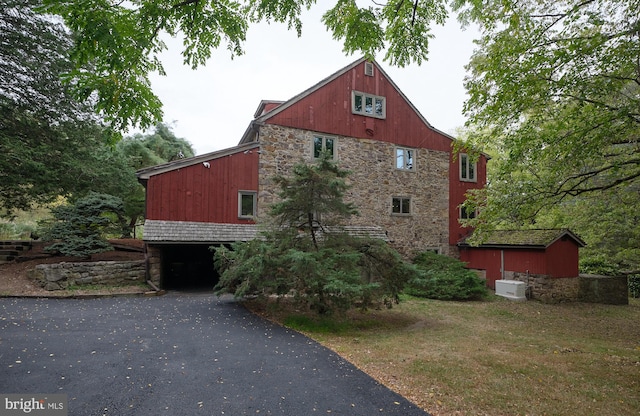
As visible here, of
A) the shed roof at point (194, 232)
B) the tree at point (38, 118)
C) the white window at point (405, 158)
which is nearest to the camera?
the shed roof at point (194, 232)

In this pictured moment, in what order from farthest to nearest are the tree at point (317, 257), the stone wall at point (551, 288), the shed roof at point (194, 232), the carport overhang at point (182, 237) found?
the stone wall at point (551, 288) < the carport overhang at point (182, 237) < the shed roof at point (194, 232) < the tree at point (317, 257)

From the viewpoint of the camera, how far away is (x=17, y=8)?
1366 cm

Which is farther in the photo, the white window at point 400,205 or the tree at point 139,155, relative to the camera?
the tree at point 139,155

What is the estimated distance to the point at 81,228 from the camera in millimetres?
13109

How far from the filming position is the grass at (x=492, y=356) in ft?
14.3

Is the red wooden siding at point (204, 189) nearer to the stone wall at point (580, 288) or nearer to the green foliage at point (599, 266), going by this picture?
the stone wall at point (580, 288)

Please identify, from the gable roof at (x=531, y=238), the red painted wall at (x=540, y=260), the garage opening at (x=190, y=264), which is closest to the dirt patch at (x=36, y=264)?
the garage opening at (x=190, y=264)

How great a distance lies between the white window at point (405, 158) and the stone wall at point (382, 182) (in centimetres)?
23

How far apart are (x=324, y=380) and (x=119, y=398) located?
8.96 feet

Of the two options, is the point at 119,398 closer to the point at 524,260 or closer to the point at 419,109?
the point at 524,260

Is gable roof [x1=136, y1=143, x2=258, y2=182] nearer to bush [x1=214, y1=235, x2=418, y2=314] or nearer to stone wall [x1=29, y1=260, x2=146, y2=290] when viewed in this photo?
stone wall [x1=29, y1=260, x2=146, y2=290]

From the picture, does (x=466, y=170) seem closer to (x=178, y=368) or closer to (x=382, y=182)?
(x=382, y=182)

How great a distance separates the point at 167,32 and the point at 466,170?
17.1m

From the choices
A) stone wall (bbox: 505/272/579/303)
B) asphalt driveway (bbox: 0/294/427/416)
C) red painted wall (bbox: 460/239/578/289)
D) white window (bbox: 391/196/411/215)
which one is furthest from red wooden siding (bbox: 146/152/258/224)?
stone wall (bbox: 505/272/579/303)
